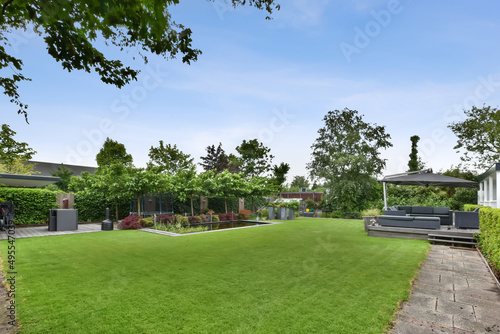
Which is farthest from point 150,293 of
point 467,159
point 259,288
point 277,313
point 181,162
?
point 467,159

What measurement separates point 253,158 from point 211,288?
30.1 meters

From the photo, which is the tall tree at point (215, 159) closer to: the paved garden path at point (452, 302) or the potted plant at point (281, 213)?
the potted plant at point (281, 213)

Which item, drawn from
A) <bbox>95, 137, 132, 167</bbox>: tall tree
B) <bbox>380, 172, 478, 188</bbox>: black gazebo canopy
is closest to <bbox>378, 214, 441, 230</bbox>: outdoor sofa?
<bbox>380, 172, 478, 188</bbox>: black gazebo canopy

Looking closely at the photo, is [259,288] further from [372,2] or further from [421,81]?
[421,81]

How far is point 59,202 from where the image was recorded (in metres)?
14.1

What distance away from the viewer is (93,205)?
15398 mm

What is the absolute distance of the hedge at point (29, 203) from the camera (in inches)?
480

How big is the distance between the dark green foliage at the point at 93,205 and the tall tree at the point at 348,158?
16021 millimetres

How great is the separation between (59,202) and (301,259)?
13981mm

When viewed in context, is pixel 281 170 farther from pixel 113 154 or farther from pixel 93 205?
pixel 93 205

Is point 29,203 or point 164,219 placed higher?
point 29,203

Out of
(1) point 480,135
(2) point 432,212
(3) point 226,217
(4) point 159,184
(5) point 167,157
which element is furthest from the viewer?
(5) point 167,157

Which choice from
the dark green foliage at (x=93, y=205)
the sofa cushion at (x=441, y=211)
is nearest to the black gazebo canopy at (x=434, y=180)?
the sofa cushion at (x=441, y=211)

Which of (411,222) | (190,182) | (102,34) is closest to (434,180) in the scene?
(411,222)
